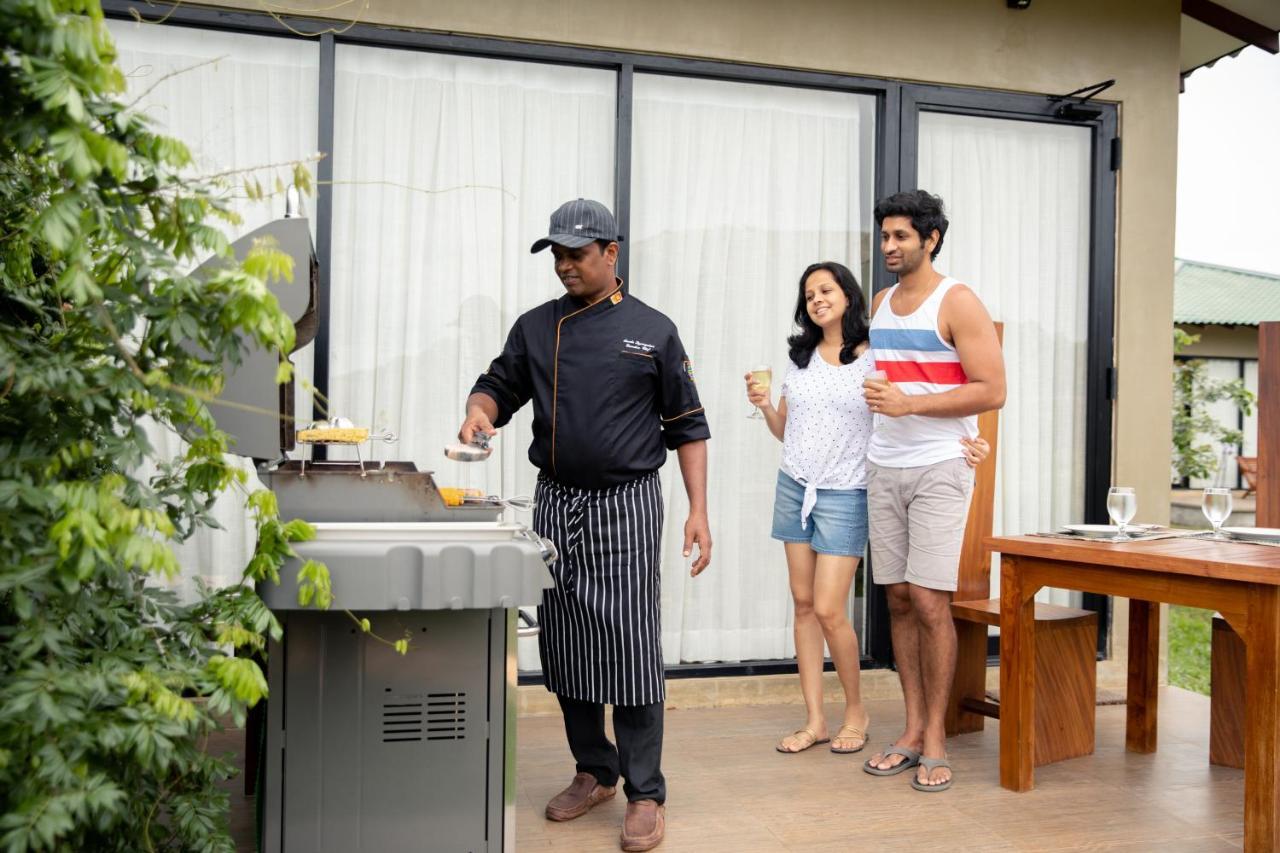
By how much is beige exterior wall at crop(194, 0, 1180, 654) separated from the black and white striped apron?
83.3 inches

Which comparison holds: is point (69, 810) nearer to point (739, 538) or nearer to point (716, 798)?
point (716, 798)

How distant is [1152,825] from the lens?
3.25m

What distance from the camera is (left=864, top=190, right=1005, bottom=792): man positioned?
349cm

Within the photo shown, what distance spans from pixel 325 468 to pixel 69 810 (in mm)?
1248

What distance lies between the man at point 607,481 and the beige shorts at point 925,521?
0.79m

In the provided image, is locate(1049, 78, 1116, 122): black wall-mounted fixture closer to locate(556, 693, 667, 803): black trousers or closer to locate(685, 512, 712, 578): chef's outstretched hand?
locate(685, 512, 712, 578): chef's outstretched hand

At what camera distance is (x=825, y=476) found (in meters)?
3.86

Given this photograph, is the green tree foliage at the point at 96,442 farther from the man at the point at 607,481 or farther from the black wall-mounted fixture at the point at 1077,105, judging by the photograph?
the black wall-mounted fixture at the point at 1077,105

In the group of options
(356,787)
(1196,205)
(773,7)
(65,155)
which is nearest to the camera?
(65,155)

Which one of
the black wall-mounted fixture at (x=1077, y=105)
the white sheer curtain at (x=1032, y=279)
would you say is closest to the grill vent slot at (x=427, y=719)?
the white sheer curtain at (x=1032, y=279)

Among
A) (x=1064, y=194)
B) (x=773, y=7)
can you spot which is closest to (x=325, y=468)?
(x=773, y=7)

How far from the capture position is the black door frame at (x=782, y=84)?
4145mm

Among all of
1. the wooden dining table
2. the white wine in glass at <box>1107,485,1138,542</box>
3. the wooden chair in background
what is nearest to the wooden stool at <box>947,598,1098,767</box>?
the wooden dining table

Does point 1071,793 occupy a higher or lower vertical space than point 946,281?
lower
